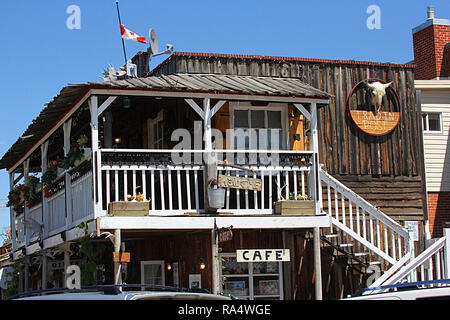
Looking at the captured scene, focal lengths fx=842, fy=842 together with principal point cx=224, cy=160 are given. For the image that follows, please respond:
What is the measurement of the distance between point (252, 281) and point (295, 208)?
2.67 meters

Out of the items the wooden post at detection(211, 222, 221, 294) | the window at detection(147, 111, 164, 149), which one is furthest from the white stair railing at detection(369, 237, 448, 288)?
the window at detection(147, 111, 164, 149)

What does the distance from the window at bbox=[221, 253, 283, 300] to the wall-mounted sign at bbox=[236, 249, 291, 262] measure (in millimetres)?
2159

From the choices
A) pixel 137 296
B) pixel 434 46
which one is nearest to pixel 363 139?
pixel 434 46

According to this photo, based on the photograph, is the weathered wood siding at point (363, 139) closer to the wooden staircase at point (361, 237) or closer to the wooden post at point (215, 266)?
the wooden staircase at point (361, 237)

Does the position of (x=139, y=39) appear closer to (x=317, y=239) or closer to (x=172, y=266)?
(x=172, y=266)

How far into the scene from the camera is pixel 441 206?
2314 cm

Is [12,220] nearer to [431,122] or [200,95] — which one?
[200,95]

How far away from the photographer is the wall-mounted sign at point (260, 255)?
1667 cm

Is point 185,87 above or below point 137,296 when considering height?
above

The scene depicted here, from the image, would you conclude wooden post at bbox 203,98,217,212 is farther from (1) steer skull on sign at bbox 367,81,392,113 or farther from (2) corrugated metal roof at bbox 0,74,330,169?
(1) steer skull on sign at bbox 367,81,392,113

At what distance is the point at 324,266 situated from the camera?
19562 mm

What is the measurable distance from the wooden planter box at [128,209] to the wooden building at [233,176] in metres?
0.02

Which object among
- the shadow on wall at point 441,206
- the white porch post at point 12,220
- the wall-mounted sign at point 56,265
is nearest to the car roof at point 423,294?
the shadow on wall at point 441,206
